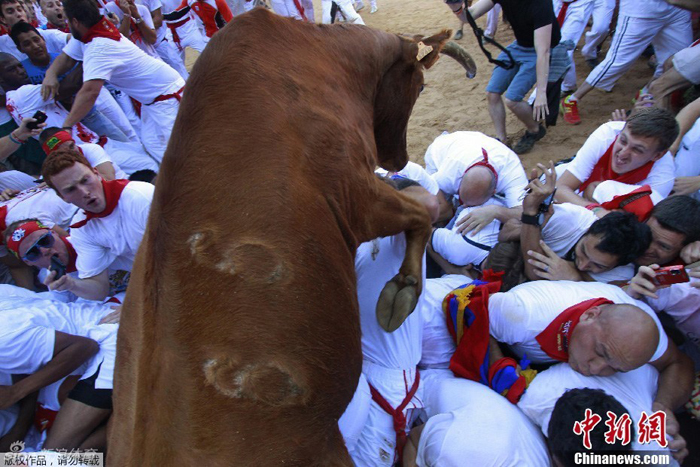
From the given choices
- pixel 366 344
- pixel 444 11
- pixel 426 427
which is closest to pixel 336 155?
pixel 366 344

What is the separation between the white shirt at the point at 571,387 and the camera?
7.44ft

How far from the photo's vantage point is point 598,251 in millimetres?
2736

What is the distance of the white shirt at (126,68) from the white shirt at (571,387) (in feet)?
14.8

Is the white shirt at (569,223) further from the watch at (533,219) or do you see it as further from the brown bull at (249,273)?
the brown bull at (249,273)

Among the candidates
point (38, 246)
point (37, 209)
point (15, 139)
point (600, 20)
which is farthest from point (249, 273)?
point (600, 20)

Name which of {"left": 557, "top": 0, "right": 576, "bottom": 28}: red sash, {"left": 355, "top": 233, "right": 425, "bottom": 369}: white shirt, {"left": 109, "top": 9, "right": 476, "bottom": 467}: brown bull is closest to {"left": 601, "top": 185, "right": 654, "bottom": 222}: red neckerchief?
{"left": 355, "top": 233, "right": 425, "bottom": 369}: white shirt

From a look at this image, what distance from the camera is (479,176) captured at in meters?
3.49

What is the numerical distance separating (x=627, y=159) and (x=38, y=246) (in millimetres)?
4374

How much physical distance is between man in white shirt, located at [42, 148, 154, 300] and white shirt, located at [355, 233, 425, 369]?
1787mm

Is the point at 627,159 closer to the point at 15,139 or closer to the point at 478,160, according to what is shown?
the point at 478,160

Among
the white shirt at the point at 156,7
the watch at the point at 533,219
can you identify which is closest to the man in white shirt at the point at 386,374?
the watch at the point at 533,219

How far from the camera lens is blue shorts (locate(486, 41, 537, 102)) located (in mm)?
5180

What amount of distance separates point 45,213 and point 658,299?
15.6 ft

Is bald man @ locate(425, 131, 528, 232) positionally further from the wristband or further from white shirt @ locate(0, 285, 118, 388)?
the wristband
